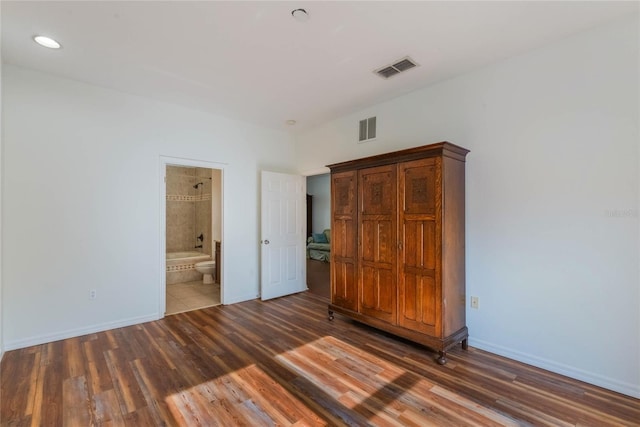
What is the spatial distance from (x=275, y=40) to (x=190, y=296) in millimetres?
4062

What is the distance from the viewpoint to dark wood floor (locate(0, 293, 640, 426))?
1.90 m

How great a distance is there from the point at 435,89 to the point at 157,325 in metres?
4.30

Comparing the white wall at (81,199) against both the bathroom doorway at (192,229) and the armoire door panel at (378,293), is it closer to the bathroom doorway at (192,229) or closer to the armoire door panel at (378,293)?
the bathroom doorway at (192,229)

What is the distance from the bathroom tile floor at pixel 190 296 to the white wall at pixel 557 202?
3.64 meters

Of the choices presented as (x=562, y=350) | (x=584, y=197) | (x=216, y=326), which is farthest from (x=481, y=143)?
(x=216, y=326)

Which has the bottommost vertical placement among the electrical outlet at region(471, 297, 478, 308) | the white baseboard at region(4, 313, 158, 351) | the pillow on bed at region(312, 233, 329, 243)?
the white baseboard at region(4, 313, 158, 351)

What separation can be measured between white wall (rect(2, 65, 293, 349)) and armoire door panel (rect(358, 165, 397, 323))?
2479 millimetres

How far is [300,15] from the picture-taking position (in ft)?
6.91

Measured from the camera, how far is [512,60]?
2691 millimetres

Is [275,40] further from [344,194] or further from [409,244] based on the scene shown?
[409,244]

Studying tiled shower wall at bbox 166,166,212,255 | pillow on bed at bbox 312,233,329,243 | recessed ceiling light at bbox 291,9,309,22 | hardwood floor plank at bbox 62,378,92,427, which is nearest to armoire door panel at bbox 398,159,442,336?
recessed ceiling light at bbox 291,9,309,22

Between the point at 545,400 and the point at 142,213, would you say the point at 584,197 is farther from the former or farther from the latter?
the point at 142,213

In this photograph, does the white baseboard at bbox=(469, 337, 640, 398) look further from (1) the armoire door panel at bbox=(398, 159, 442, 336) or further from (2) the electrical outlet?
(1) the armoire door panel at bbox=(398, 159, 442, 336)

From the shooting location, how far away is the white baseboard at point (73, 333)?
2.85m
